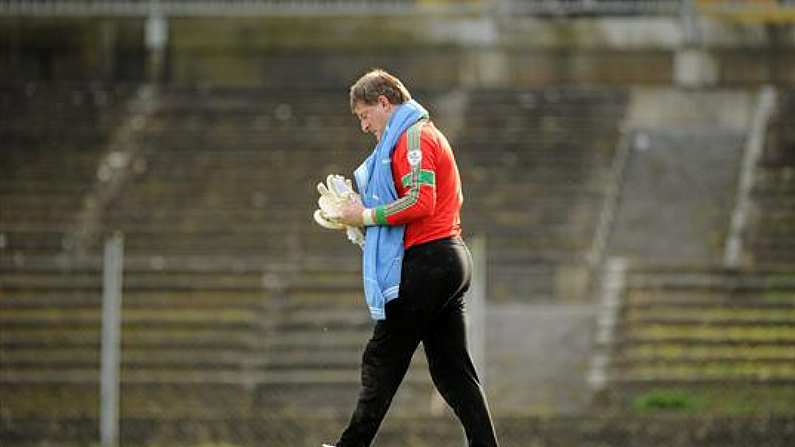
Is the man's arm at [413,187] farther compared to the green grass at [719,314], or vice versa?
the green grass at [719,314]

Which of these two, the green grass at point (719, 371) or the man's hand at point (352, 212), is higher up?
the man's hand at point (352, 212)

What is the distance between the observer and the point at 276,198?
2003cm

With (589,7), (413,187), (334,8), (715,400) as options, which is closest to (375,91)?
(413,187)

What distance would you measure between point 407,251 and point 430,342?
1.43ft

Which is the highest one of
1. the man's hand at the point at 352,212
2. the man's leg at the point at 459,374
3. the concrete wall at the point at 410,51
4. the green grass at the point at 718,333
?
the concrete wall at the point at 410,51

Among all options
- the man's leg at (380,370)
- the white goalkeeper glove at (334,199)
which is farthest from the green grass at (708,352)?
the white goalkeeper glove at (334,199)

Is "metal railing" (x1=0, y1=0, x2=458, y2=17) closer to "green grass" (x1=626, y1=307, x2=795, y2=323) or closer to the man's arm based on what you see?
"green grass" (x1=626, y1=307, x2=795, y2=323)

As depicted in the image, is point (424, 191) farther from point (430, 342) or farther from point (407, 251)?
point (430, 342)

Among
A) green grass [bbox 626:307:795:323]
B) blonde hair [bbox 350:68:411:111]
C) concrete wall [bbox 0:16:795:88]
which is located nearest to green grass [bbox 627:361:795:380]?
green grass [bbox 626:307:795:323]

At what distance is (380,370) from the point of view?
355 inches

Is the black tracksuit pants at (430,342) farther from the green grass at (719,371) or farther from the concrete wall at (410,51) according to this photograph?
the concrete wall at (410,51)

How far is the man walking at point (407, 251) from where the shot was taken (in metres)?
8.80

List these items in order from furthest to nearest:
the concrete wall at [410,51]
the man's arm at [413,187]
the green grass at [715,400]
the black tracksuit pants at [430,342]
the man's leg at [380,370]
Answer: the concrete wall at [410,51], the green grass at [715,400], the man's leg at [380,370], the black tracksuit pants at [430,342], the man's arm at [413,187]

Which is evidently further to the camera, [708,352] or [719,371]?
[708,352]
